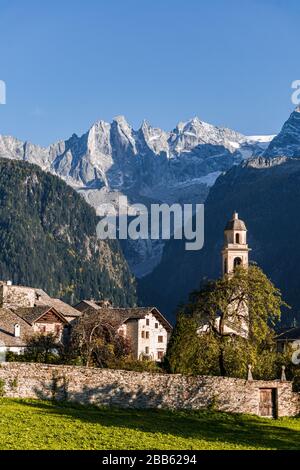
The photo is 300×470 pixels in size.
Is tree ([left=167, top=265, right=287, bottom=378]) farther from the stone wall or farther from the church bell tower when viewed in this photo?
the church bell tower

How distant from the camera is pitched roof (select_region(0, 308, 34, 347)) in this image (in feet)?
283

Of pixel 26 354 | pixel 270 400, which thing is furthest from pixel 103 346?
pixel 270 400

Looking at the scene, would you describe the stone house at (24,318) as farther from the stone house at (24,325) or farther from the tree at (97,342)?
the tree at (97,342)

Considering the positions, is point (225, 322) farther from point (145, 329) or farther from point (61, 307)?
point (61, 307)

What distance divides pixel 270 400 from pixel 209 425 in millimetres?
9427

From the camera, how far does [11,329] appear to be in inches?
3548

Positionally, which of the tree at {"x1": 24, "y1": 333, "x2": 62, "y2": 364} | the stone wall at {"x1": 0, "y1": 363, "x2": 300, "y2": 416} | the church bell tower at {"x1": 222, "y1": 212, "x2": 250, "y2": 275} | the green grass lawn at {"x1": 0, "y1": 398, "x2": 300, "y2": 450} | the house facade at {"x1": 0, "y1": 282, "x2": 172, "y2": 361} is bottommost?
the green grass lawn at {"x1": 0, "y1": 398, "x2": 300, "y2": 450}

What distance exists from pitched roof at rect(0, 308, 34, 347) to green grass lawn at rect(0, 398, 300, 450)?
34.2 metres

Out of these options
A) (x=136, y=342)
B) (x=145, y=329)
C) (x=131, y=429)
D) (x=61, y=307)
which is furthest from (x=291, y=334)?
(x=131, y=429)

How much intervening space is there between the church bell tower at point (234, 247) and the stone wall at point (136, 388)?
6989 cm

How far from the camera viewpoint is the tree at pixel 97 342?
75188 mm

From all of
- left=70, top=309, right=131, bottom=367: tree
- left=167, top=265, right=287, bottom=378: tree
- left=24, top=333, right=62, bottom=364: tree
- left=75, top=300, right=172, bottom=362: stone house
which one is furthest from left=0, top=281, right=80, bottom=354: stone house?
left=167, top=265, right=287, bottom=378: tree

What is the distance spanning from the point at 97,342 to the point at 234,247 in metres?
57.7

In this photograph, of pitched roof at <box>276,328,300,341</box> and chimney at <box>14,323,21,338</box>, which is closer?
chimney at <box>14,323,21,338</box>
